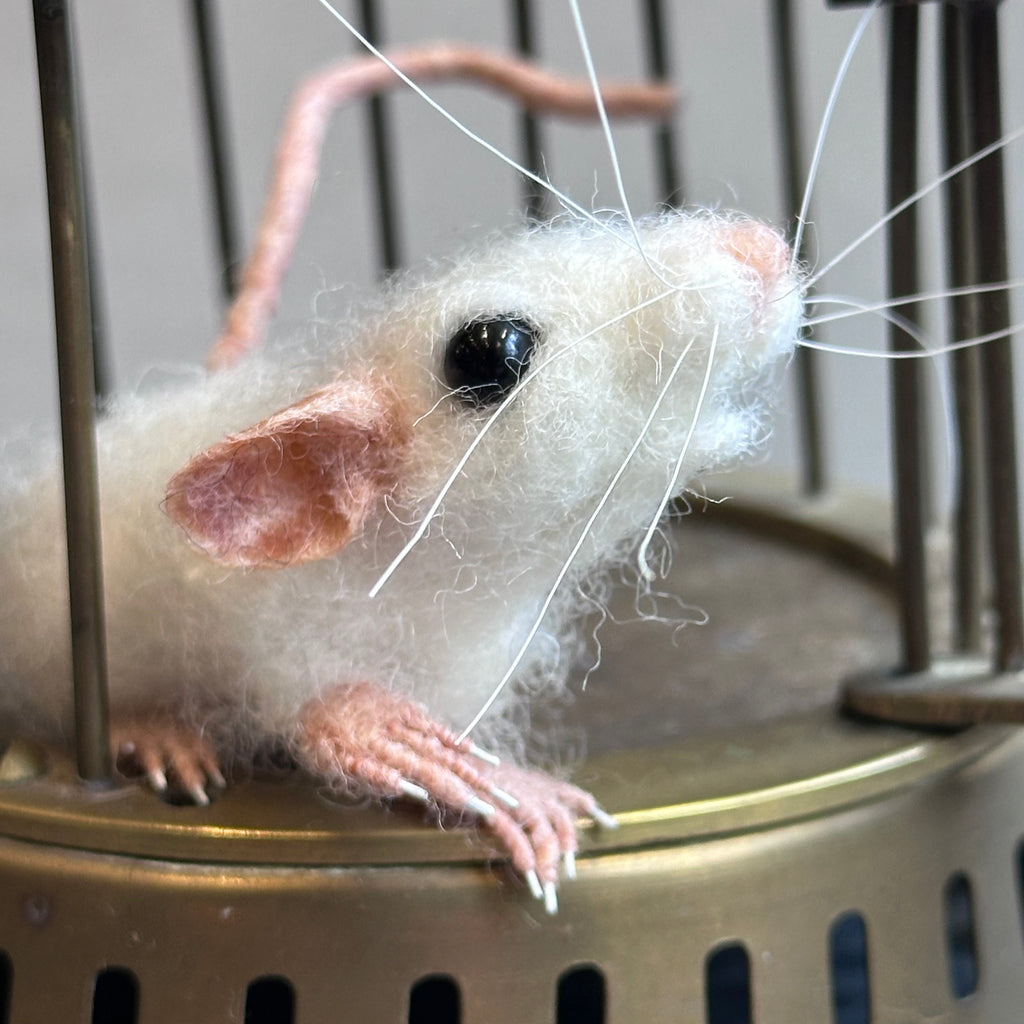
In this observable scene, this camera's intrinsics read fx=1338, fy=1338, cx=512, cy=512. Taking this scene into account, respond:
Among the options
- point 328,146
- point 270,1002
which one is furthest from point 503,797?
point 328,146

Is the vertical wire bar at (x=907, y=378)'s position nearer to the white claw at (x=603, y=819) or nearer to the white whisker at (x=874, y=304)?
the white whisker at (x=874, y=304)

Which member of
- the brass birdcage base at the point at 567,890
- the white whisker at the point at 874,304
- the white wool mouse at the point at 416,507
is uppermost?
Answer: the white whisker at the point at 874,304

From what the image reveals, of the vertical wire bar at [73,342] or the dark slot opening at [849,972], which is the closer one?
the vertical wire bar at [73,342]

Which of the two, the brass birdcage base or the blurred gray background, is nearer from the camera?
the brass birdcage base

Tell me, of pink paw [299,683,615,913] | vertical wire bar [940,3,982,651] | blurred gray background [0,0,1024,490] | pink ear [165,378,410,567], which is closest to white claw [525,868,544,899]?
pink paw [299,683,615,913]

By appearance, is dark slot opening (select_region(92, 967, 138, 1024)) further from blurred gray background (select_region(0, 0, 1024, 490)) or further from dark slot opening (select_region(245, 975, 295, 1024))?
blurred gray background (select_region(0, 0, 1024, 490))

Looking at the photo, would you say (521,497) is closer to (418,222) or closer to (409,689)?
(409,689)

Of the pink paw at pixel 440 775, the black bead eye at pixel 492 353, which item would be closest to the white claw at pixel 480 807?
the pink paw at pixel 440 775
